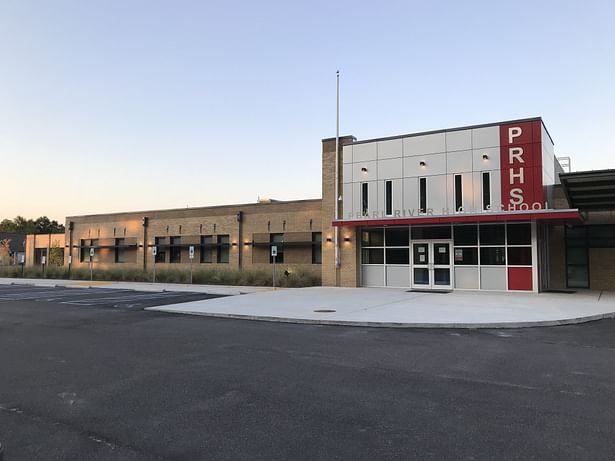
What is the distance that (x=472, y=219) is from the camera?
18906 mm

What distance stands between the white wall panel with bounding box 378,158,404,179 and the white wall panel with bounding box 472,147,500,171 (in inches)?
132

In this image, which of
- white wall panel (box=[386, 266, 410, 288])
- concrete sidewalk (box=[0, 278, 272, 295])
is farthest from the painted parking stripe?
white wall panel (box=[386, 266, 410, 288])

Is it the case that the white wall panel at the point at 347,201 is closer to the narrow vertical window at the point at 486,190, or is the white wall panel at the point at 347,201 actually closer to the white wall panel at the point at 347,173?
the white wall panel at the point at 347,173

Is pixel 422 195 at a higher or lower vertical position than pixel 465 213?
higher

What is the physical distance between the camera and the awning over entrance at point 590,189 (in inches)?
688

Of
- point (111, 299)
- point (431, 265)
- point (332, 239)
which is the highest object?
point (332, 239)

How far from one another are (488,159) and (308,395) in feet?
56.9

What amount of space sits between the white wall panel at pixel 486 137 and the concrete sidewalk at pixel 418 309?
656cm

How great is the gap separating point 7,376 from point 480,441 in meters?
6.46

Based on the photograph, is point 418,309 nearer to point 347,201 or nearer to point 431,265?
point 431,265

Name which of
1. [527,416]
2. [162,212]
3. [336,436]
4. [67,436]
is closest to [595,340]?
[527,416]

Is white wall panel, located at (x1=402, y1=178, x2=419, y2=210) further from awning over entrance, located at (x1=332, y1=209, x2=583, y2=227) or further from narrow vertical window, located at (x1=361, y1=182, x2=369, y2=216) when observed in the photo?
narrow vertical window, located at (x1=361, y1=182, x2=369, y2=216)

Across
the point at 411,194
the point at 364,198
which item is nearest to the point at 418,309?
the point at 411,194

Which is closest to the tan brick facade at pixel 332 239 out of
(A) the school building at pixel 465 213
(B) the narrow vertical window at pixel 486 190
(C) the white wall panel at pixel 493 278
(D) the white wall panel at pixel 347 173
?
(A) the school building at pixel 465 213
